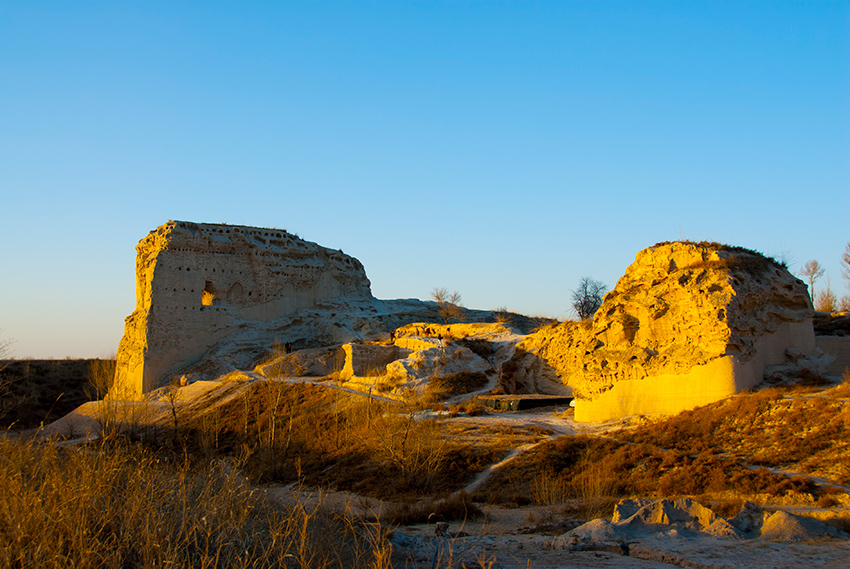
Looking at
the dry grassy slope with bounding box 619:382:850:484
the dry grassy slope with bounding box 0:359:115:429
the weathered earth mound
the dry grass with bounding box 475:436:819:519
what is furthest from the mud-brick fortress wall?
the dry grassy slope with bounding box 619:382:850:484

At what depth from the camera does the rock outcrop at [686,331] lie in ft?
46.5

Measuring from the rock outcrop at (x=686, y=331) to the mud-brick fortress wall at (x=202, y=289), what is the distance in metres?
18.8

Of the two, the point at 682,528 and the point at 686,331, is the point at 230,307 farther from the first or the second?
the point at 682,528

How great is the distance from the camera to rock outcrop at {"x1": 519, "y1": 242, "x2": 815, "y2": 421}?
14.2m

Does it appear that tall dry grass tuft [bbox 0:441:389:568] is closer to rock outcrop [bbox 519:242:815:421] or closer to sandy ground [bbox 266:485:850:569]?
sandy ground [bbox 266:485:850:569]

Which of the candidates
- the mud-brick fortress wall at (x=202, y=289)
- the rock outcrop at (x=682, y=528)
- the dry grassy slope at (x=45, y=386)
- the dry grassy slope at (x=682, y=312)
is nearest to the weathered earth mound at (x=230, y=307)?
the mud-brick fortress wall at (x=202, y=289)

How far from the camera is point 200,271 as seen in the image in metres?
29.8

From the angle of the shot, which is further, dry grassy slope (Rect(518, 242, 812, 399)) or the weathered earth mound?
the weathered earth mound

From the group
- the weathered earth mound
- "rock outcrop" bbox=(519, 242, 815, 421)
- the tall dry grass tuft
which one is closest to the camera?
the tall dry grass tuft

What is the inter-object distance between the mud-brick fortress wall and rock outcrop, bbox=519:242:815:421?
61.8ft

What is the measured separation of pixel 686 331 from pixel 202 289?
895 inches

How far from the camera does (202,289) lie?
29828 millimetres

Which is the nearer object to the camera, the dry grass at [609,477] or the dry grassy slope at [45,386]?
the dry grass at [609,477]

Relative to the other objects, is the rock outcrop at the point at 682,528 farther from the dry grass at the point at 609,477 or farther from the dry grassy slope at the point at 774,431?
the dry grassy slope at the point at 774,431
